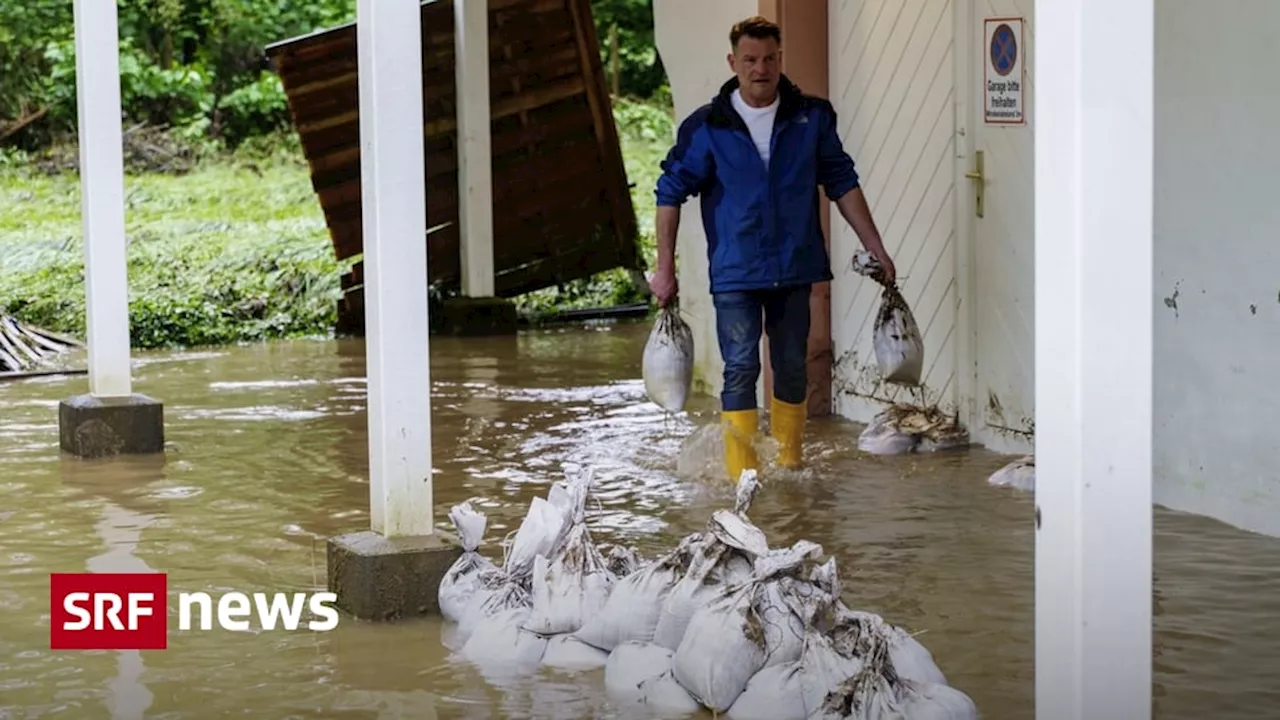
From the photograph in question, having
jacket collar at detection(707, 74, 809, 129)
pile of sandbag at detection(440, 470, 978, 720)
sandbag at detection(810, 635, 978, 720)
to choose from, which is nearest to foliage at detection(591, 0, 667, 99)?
jacket collar at detection(707, 74, 809, 129)

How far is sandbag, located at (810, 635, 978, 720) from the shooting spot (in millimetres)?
4688

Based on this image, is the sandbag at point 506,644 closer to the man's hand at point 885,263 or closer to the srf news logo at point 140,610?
the srf news logo at point 140,610

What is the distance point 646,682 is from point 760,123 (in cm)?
355

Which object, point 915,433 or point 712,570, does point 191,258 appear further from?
point 712,570

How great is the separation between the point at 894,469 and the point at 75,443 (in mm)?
4217

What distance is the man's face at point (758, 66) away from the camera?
26.7ft

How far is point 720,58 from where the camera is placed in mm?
10906

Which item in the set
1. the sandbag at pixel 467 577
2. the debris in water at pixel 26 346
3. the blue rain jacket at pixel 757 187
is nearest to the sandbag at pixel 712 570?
the sandbag at pixel 467 577

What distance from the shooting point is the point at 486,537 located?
24.4ft

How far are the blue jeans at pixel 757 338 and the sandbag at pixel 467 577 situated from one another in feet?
7.36

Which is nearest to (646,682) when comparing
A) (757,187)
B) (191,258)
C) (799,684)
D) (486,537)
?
(799,684)

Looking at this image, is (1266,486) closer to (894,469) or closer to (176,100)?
(894,469)

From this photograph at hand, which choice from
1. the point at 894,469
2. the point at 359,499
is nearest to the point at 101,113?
the point at 359,499

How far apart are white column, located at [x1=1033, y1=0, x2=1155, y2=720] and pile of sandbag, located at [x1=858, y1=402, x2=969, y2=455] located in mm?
5601
